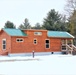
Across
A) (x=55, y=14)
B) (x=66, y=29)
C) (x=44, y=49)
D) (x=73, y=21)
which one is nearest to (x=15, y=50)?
(x=44, y=49)

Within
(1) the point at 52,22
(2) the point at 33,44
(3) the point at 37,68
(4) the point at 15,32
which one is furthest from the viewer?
(1) the point at 52,22

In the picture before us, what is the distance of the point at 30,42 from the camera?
2919 cm

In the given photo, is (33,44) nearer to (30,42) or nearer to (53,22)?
(30,42)

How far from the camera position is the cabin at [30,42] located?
1103 inches

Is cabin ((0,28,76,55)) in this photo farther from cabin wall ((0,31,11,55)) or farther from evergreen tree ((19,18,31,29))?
evergreen tree ((19,18,31,29))

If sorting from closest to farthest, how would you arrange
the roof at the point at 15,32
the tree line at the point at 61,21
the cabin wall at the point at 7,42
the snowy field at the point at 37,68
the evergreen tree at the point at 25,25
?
1. the snowy field at the point at 37,68
2. the cabin wall at the point at 7,42
3. the roof at the point at 15,32
4. the tree line at the point at 61,21
5. the evergreen tree at the point at 25,25

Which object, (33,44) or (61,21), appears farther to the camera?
(61,21)

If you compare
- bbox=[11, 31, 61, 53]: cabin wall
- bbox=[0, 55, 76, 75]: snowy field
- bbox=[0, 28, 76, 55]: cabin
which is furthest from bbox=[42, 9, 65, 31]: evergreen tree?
bbox=[0, 55, 76, 75]: snowy field

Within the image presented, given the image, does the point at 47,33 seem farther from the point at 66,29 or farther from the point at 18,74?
the point at 18,74

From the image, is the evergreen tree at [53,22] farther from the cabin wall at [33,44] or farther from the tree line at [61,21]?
the cabin wall at [33,44]

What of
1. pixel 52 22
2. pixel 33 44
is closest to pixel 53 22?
pixel 52 22

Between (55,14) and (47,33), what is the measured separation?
21.9m

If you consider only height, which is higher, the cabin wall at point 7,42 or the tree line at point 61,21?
the tree line at point 61,21

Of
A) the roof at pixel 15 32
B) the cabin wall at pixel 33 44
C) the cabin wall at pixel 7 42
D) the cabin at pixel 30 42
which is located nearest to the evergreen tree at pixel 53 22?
the cabin at pixel 30 42
